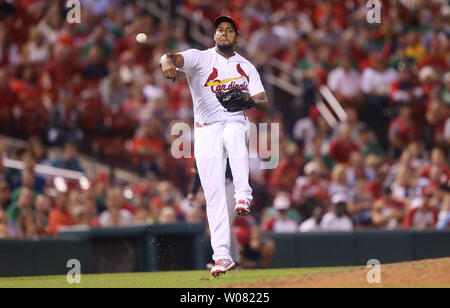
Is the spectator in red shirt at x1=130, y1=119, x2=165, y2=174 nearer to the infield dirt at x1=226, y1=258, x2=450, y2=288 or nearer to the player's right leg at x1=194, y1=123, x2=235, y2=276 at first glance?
the infield dirt at x1=226, y1=258, x2=450, y2=288

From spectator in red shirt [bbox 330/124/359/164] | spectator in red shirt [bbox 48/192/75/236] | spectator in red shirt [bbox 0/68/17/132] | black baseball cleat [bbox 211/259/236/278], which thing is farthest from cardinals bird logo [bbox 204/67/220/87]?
spectator in red shirt [bbox 0/68/17/132]

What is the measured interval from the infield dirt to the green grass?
1.62 feet

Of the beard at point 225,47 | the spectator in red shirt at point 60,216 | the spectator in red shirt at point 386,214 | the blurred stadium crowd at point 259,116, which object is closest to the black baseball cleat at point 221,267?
the beard at point 225,47

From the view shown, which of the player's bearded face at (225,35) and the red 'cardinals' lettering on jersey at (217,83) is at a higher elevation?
the player's bearded face at (225,35)

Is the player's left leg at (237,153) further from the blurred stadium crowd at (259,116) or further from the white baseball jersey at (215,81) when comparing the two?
the blurred stadium crowd at (259,116)

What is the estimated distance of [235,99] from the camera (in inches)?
327

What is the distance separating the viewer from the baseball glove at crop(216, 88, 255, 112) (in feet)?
27.3

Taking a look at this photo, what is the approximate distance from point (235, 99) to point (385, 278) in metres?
2.16

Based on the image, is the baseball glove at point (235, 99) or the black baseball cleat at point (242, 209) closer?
the black baseball cleat at point (242, 209)

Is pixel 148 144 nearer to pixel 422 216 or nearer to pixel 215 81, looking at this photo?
pixel 422 216

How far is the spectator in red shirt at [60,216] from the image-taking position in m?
12.2

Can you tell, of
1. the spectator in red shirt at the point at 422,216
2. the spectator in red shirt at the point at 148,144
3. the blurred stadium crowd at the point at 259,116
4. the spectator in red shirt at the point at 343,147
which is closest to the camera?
the spectator in red shirt at the point at 422,216
